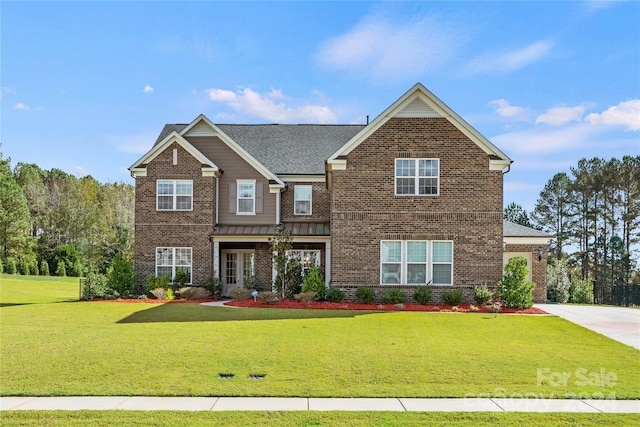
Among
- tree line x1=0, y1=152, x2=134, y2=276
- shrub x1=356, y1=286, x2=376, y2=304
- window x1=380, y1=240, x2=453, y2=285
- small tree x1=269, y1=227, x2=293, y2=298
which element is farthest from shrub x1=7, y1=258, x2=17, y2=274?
window x1=380, y1=240, x2=453, y2=285

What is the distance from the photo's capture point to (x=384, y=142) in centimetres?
2012

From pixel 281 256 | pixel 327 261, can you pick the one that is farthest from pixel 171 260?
pixel 327 261

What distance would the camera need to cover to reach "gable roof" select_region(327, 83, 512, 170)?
65.0 feet

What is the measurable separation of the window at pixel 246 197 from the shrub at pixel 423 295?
9.31 m

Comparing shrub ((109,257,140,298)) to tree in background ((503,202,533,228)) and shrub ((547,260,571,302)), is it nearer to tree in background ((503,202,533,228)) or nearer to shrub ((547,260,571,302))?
shrub ((547,260,571,302))

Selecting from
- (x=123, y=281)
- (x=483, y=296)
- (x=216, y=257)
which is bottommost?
(x=483, y=296)

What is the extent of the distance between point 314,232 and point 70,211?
38625 mm

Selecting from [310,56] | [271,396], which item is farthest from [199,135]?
[271,396]

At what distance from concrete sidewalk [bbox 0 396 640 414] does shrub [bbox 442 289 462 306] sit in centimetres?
1151

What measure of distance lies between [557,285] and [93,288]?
24.4m

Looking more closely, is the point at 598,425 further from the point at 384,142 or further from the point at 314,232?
the point at 314,232

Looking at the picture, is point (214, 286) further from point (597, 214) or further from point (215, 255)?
point (597, 214)

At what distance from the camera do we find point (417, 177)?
20.2 m

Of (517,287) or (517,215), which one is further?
(517,215)
